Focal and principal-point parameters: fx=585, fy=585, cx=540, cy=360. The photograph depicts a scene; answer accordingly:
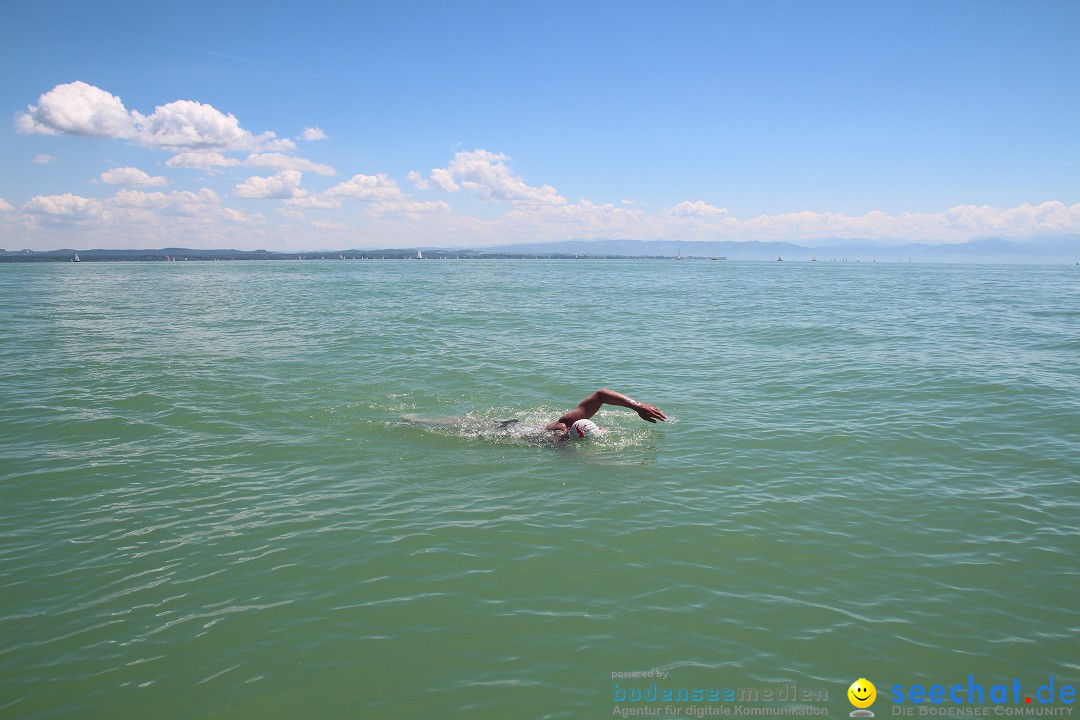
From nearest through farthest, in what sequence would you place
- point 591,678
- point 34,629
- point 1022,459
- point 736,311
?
point 591,678 < point 34,629 < point 1022,459 < point 736,311

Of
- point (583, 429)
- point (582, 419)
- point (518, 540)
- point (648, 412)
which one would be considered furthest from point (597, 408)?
point (518, 540)

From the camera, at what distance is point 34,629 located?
7000mm

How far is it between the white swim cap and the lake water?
36cm

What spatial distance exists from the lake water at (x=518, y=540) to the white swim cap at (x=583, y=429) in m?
0.36

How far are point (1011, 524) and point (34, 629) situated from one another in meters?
13.9

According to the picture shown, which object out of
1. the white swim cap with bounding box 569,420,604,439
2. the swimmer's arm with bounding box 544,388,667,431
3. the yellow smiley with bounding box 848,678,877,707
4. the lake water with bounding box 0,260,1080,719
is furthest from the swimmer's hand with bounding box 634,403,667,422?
the yellow smiley with bounding box 848,678,877,707

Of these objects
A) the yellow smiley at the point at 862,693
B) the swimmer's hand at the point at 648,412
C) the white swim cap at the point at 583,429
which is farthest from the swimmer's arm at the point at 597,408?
the yellow smiley at the point at 862,693

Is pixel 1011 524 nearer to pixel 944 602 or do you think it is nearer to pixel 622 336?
pixel 944 602

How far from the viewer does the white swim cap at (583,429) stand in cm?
1317

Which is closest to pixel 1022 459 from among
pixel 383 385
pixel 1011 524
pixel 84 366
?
pixel 1011 524

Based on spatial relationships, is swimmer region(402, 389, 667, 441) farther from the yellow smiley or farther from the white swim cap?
the yellow smiley

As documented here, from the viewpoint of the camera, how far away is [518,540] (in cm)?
891

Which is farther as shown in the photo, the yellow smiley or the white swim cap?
the white swim cap

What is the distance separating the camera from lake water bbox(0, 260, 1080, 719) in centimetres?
627
